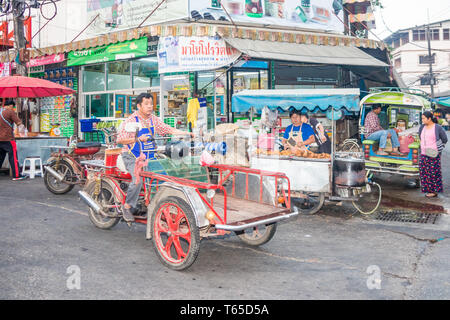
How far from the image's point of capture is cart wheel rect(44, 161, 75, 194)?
29.3 feet

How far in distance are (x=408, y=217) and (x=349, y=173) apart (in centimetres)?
137

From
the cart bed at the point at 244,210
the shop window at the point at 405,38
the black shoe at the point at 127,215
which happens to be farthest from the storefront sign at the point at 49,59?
the shop window at the point at 405,38

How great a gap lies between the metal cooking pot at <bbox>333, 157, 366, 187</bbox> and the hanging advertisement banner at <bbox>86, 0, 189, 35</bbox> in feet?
24.7

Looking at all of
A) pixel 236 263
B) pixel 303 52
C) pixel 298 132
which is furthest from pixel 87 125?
pixel 236 263

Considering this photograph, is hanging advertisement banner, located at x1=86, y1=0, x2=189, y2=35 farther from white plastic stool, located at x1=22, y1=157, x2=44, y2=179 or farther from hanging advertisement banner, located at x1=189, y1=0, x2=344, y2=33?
white plastic stool, located at x1=22, y1=157, x2=44, y2=179

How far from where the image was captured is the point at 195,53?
11547mm

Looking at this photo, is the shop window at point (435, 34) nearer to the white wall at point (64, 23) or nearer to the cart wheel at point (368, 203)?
the white wall at point (64, 23)

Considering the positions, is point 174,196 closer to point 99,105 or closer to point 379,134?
point 379,134

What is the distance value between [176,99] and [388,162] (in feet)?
23.1

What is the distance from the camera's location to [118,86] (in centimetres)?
1572

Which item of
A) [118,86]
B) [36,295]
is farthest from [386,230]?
[118,86]

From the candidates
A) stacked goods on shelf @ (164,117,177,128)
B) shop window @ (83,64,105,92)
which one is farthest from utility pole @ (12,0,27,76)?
stacked goods on shelf @ (164,117,177,128)
